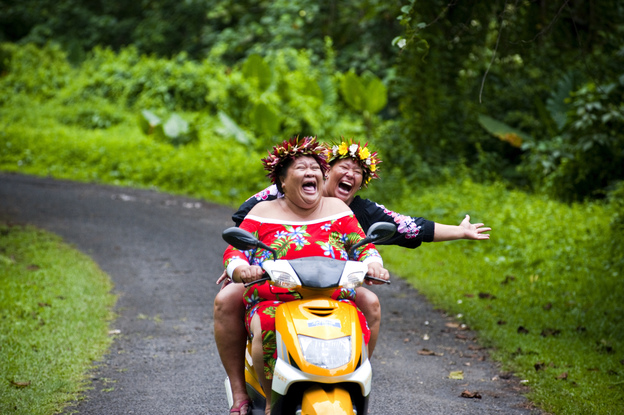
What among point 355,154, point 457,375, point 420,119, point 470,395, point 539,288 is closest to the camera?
point 355,154

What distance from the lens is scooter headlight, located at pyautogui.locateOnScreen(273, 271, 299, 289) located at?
338cm

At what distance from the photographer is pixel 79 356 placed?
5746mm

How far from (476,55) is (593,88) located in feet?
10.5

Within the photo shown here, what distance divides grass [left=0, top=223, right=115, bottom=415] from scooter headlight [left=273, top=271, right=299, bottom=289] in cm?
218

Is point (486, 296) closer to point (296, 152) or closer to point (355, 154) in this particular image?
point (355, 154)

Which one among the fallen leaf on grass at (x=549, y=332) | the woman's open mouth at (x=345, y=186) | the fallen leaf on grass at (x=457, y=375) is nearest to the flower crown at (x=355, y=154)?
the woman's open mouth at (x=345, y=186)

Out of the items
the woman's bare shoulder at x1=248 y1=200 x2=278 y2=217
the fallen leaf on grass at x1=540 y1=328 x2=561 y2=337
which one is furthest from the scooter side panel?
the fallen leaf on grass at x1=540 y1=328 x2=561 y2=337

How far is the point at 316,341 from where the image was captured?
324cm

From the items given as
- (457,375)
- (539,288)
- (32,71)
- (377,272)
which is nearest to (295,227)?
(377,272)

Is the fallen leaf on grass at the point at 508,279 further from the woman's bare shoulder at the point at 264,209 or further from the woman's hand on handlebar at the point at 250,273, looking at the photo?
the woman's hand on handlebar at the point at 250,273

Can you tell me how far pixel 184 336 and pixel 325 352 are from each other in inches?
139

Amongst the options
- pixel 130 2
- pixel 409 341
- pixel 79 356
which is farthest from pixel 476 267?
pixel 130 2

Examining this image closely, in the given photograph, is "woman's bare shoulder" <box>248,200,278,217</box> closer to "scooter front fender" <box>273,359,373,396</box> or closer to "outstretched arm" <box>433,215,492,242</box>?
"scooter front fender" <box>273,359,373,396</box>

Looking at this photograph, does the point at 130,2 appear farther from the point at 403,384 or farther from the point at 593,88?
the point at 403,384
